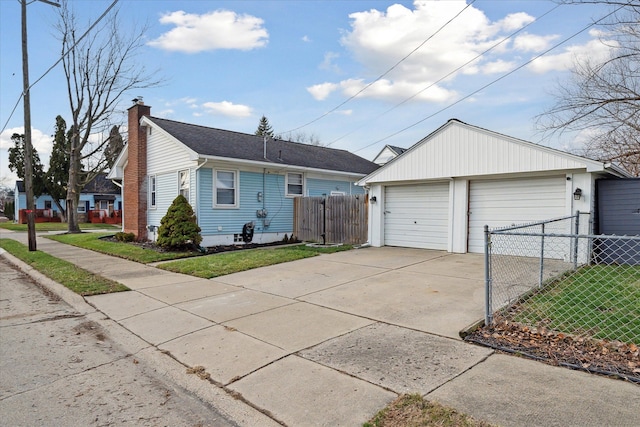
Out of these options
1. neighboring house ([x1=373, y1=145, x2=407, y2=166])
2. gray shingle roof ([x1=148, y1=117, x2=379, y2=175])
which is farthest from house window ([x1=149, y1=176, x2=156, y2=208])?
neighboring house ([x1=373, y1=145, x2=407, y2=166])

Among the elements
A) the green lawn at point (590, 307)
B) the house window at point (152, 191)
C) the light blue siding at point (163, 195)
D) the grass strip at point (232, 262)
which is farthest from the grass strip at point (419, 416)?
the house window at point (152, 191)

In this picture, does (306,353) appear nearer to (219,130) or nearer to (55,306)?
(55,306)

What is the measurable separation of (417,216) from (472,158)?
2.49 m

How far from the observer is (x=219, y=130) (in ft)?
57.2

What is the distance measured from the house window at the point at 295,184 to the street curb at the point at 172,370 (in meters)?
9.98

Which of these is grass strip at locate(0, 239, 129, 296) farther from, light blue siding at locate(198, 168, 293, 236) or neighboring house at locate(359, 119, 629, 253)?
neighboring house at locate(359, 119, 629, 253)

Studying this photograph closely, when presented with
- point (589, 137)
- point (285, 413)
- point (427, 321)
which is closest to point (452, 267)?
point (427, 321)

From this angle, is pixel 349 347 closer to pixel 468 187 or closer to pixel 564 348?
pixel 564 348

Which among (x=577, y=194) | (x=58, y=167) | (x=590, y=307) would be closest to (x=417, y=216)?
(x=577, y=194)

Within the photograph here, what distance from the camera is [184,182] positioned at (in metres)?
14.0

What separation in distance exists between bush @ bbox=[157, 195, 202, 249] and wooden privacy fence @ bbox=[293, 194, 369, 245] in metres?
4.41

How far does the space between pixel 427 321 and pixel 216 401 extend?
288 centimetres

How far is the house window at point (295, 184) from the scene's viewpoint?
16.1m

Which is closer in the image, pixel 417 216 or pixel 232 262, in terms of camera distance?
pixel 232 262
